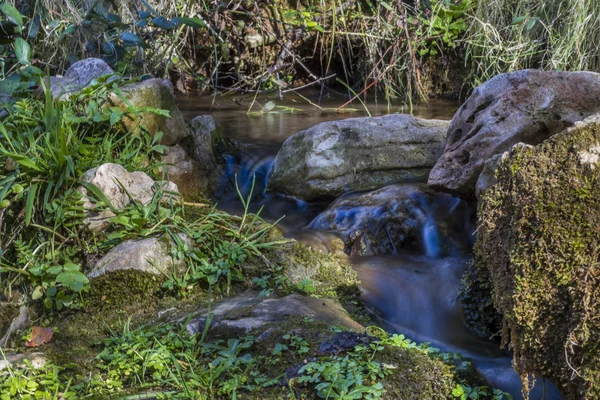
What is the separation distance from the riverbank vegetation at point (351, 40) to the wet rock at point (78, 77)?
1.01 m

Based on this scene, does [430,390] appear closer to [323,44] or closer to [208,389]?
[208,389]

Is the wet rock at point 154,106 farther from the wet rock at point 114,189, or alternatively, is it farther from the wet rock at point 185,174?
the wet rock at point 114,189

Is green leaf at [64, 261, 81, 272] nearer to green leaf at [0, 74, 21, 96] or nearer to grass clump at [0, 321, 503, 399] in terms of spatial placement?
grass clump at [0, 321, 503, 399]

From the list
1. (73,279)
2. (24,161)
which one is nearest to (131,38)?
(24,161)

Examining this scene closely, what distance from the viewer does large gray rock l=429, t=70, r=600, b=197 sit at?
12.8ft

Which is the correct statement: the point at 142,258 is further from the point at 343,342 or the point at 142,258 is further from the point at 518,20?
the point at 518,20

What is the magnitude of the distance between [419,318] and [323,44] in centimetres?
557

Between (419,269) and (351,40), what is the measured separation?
5.00 meters

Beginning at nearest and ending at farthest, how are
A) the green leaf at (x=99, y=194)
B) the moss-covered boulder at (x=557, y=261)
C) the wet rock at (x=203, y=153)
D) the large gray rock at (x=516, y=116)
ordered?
the moss-covered boulder at (x=557, y=261)
the green leaf at (x=99, y=194)
the large gray rock at (x=516, y=116)
the wet rock at (x=203, y=153)

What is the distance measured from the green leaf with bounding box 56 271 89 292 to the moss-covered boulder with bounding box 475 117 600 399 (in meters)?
1.92

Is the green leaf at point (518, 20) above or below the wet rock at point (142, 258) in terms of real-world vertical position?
above

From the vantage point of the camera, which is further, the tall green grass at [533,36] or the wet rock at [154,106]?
the tall green grass at [533,36]

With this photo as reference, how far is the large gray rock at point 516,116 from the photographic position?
3.90m

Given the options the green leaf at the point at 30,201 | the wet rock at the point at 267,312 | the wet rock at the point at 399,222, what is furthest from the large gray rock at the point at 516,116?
the green leaf at the point at 30,201
